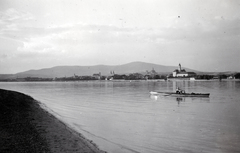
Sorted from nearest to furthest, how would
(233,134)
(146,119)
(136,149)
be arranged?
(136,149), (233,134), (146,119)

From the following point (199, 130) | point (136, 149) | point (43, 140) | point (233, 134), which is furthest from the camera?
point (199, 130)

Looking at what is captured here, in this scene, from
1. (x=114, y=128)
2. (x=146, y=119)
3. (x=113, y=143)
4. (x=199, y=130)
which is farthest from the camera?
(x=146, y=119)

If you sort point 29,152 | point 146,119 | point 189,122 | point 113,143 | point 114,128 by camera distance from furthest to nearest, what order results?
point 146,119 < point 189,122 < point 114,128 < point 113,143 < point 29,152

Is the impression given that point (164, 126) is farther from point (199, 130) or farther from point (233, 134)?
point (233, 134)

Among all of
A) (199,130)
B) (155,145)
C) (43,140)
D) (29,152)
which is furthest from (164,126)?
(29,152)

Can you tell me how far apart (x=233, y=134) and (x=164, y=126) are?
21.5ft

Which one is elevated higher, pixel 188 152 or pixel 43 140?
pixel 43 140

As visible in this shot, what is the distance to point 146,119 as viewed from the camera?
27.5 m

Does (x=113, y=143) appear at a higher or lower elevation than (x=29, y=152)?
lower

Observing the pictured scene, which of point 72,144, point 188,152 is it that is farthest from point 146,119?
point 72,144

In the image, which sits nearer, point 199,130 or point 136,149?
point 136,149

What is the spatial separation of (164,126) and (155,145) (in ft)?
22.3

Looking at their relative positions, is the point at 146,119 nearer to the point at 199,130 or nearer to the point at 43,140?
the point at 199,130

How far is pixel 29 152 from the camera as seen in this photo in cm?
1183
